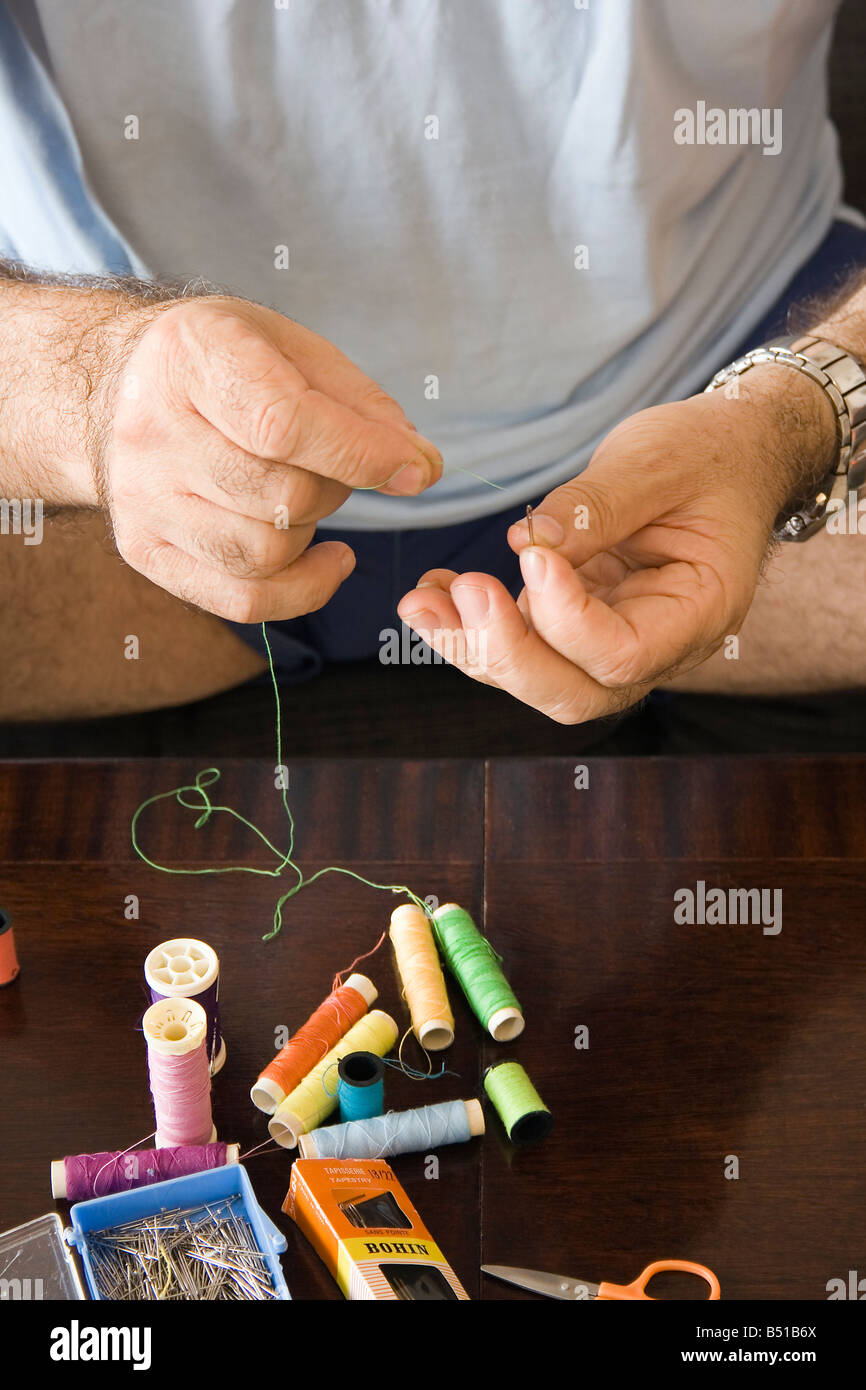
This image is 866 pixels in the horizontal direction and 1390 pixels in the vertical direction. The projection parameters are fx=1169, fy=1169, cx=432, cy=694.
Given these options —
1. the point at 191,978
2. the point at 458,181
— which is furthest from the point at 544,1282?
the point at 458,181

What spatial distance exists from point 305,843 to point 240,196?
0.77 metres

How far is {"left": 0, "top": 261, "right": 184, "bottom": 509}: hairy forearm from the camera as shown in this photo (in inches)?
42.6

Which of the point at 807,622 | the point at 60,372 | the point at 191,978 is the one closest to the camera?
the point at 191,978

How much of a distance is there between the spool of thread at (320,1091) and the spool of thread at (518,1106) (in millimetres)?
103

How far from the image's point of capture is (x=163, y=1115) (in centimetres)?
89

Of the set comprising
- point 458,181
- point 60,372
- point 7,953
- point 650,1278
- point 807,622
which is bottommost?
point 650,1278

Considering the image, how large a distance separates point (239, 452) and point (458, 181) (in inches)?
25.5

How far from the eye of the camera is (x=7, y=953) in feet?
3.29

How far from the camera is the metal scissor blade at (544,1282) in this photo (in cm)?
81

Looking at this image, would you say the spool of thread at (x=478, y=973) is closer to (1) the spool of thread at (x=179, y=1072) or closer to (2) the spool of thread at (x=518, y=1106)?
(2) the spool of thread at (x=518, y=1106)

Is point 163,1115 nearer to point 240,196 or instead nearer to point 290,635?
point 290,635

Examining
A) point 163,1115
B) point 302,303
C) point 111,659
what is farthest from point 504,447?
point 163,1115

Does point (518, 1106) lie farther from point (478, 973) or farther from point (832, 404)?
point (832, 404)

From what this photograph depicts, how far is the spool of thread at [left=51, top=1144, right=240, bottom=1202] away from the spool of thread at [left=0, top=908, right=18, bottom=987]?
189mm
